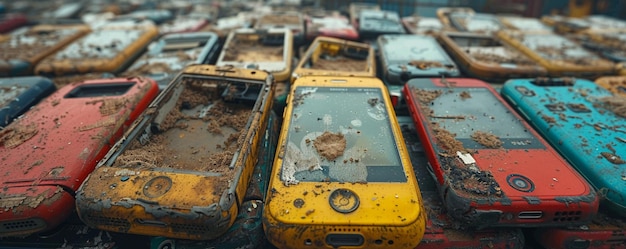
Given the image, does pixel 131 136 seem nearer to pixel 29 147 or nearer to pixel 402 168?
pixel 29 147

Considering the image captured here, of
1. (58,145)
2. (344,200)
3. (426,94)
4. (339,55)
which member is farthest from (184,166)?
(339,55)

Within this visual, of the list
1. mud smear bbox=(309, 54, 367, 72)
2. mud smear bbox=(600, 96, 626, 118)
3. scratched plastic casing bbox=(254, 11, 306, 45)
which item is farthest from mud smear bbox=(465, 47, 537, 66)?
scratched plastic casing bbox=(254, 11, 306, 45)

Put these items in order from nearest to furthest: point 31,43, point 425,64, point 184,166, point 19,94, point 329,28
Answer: point 184,166 < point 19,94 < point 425,64 < point 31,43 < point 329,28

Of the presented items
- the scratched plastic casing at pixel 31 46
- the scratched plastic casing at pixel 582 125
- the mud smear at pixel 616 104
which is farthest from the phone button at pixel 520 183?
the scratched plastic casing at pixel 31 46

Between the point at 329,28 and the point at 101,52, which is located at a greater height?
the point at 329,28

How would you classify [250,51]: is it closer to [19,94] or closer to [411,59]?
[411,59]

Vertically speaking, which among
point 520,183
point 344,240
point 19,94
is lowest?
point 344,240

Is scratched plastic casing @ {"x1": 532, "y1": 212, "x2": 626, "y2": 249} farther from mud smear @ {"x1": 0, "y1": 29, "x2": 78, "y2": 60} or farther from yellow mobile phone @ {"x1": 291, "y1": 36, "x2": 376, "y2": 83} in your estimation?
mud smear @ {"x1": 0, "y1": 29, "x2": 78, "y2": 60}
